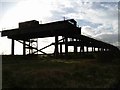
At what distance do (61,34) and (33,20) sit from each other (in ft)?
18.1

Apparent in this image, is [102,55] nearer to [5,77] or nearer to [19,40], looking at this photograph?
[5,77]

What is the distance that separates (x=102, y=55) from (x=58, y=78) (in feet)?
51.3

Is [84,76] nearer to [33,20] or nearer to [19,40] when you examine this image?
[33,20]

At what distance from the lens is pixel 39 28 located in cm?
3484

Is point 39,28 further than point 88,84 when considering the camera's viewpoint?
Yes

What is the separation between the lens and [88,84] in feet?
42.3

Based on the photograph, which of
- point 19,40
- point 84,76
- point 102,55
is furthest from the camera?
point 19,40

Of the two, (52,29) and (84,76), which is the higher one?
(52,29)

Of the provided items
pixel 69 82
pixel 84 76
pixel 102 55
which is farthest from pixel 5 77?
pixel 102 55

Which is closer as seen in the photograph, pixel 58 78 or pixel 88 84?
pixel 88 84

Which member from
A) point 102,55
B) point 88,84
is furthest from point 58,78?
point 102,55

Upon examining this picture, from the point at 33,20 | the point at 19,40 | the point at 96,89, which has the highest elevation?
the point at 33,20

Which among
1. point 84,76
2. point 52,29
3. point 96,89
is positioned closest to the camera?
point 96,89

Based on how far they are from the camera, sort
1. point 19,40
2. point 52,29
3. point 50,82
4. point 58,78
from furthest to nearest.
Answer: point 19,40
point 52,29
point 58,78
point 50,82
